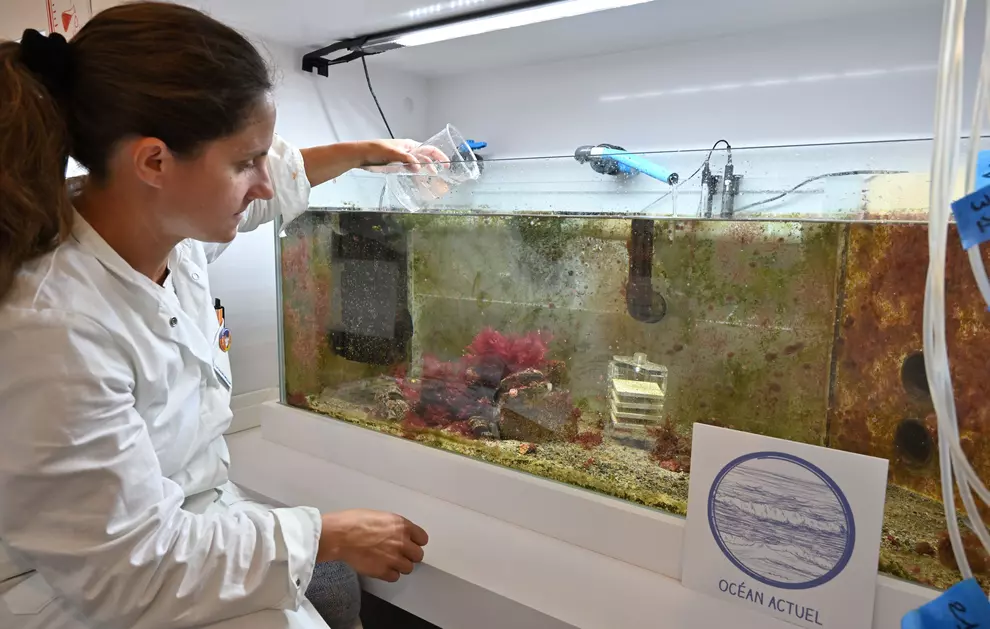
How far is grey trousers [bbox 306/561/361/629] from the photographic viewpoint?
3.23ft

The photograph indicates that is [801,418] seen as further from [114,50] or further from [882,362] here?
[114,50]

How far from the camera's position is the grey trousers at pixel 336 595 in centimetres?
98

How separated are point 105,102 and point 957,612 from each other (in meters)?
0.94

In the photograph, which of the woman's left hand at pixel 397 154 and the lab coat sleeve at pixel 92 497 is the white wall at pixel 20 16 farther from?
the lab coat sleeve at pixel 92 497

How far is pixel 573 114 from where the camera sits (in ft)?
5.50

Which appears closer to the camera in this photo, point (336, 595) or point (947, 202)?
point (947, 202)

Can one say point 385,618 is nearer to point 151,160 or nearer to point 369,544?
point 369,544

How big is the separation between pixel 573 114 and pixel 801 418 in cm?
114

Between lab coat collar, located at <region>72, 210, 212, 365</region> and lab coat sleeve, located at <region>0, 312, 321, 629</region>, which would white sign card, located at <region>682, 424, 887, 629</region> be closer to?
lab coat sleeve, located at <region>0, 312, 321, 629</region>

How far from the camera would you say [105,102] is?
24.9 inches

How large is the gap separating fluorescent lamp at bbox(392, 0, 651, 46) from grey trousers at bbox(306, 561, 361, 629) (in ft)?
3.83

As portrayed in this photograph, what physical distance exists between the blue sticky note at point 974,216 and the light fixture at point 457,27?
2.82 feet

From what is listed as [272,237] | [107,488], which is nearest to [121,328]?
[107,488]

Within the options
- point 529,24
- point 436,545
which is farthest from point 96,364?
point 529,24
